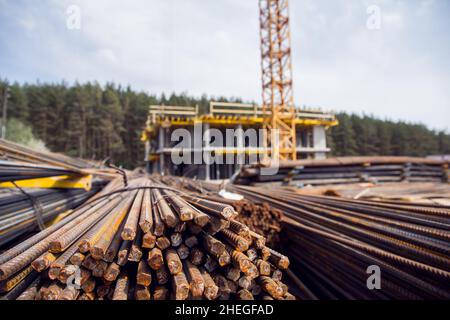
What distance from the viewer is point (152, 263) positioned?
1768 mm

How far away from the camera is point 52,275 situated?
5.30 feet

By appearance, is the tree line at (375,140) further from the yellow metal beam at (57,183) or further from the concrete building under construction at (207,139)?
the yellow metal beam at (57,183)

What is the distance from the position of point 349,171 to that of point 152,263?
8906mm

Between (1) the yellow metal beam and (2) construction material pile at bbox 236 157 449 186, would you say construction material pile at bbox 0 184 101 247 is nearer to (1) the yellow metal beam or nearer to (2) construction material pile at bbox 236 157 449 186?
(1) the yellow metal beam

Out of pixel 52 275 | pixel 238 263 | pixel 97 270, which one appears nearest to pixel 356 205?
pixel 238 263

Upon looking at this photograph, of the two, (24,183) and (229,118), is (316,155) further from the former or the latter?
(24,183)

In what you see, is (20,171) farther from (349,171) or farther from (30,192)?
(349,171)

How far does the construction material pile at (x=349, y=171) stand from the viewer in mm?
8195

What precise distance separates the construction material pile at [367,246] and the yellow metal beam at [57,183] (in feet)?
12.7

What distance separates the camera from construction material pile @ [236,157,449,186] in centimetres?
820

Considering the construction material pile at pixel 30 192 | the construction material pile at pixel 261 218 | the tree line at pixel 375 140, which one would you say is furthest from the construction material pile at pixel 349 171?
the tree line at pixel 375 140

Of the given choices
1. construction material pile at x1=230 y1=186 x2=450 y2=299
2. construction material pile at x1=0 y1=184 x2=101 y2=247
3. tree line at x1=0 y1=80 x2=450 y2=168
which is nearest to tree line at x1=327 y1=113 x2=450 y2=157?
tree line at x1=0 y1=80 x2=450 y2=168

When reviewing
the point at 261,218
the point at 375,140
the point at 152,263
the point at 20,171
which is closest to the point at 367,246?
the point at 261,218
